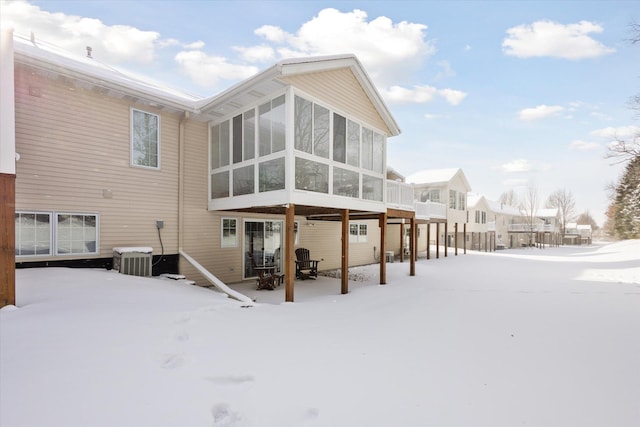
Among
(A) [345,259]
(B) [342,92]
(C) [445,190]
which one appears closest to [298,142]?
(B) [342,92]

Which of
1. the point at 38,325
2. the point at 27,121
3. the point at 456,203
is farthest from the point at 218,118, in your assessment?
the point at 456,203

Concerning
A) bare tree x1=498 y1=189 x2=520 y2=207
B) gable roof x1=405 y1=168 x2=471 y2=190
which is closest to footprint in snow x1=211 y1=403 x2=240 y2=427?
gable roof x1=405 y1=168 x2=471 y2=190

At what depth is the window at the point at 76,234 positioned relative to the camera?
691 centimetres

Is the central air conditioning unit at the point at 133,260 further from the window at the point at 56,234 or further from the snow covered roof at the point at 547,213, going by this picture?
the snow covered roof at the point at 547,213

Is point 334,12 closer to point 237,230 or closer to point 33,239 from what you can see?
point 237,230

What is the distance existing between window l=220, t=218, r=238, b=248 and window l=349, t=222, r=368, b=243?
7.56 meters

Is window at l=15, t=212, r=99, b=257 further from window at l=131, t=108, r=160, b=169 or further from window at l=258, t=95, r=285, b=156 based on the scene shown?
window at l=258, t=95, r=285, b=156

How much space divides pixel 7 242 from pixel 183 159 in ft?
17.0

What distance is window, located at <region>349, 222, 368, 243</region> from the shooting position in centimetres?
1633

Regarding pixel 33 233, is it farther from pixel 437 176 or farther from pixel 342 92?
pixel 437 176

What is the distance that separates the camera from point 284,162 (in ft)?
23.9

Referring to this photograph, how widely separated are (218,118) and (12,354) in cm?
769

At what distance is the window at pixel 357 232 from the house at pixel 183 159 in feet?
19.1

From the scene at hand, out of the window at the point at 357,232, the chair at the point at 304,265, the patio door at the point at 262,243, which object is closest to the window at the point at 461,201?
the window at the point at 357,232
